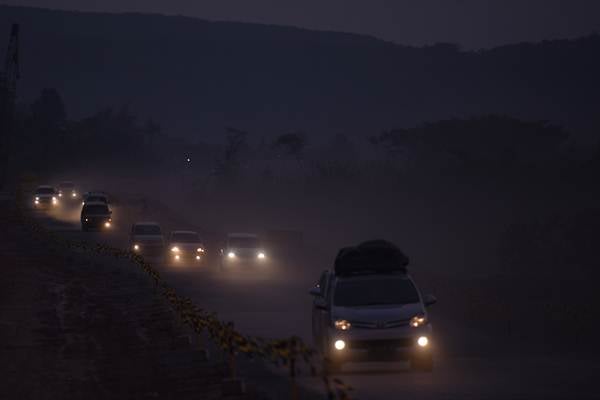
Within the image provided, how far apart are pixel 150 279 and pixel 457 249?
155ft

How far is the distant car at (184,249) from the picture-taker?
48.9 metres

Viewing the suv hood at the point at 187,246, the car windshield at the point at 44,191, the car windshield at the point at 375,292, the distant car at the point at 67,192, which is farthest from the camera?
the distant car at the point at 67,192

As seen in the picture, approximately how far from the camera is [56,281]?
135 ft

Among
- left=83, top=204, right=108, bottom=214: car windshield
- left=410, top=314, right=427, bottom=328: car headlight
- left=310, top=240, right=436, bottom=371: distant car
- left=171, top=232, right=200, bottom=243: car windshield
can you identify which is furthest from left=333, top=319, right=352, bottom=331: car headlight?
left=83, top=204, right=108, bottom=214: car windshield

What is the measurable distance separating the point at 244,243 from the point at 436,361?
28.7m

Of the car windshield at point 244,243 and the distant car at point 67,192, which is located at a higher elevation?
the distant car at point 67,192

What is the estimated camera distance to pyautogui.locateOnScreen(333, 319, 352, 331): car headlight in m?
17.1

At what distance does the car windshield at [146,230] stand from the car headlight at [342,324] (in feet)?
119

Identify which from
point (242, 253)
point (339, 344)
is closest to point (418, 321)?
point (339, 344)

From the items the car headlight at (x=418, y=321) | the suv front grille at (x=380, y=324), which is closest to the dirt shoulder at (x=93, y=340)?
the suv front grille at (x=380, y=324)

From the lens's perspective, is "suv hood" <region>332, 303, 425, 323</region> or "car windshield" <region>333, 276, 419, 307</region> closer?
"suv hood" <region>332, 303, 425, 323</region>

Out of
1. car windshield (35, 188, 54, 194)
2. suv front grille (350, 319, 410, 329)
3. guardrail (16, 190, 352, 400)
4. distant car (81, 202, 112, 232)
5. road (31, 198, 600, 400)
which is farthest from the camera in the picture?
car windshield (35, 188, 54, 194)

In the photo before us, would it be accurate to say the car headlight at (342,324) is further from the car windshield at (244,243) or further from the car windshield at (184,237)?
the car windshield at (184,237)

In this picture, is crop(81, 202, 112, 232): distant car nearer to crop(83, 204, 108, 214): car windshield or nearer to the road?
crop(83, 204, 108, 214): car windshield
